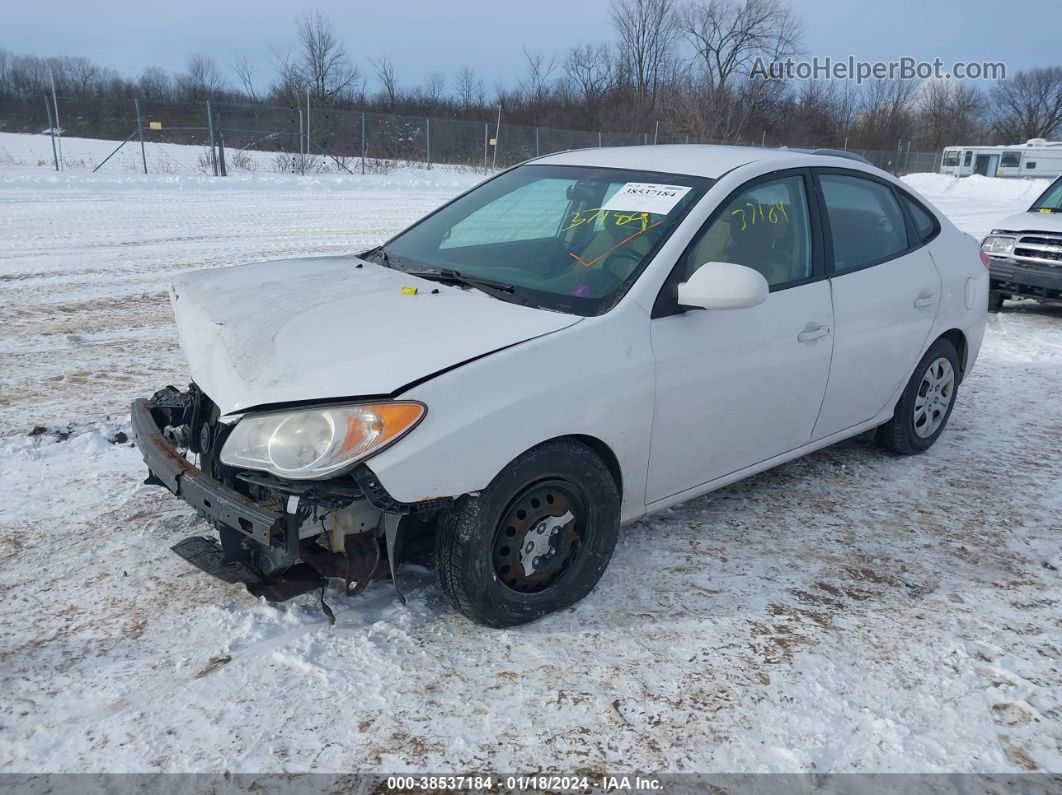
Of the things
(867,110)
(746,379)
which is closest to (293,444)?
(746,379)

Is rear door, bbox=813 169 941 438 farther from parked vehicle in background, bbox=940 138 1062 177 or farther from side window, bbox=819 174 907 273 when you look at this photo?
parked vehicle in background, bbox=940 138 1062 177

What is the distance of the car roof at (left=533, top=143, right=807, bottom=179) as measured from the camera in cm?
378

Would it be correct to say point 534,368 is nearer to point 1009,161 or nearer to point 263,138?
point 263,138

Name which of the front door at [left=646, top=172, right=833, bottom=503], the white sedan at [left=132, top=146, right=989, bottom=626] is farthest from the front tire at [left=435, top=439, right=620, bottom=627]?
the front door at [left=646, top=172, right=833, bottom=503]

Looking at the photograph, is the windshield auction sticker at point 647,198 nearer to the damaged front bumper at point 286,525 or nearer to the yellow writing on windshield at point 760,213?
the yellow writing on windshield at point 760,213

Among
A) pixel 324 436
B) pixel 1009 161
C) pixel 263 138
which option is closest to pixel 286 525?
pixel 324 436

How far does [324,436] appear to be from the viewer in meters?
2.57

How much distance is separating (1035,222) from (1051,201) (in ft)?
2.70

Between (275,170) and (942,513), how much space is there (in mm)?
24743

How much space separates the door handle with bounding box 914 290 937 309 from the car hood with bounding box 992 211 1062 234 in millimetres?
5176

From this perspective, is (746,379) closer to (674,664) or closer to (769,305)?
(769,305)

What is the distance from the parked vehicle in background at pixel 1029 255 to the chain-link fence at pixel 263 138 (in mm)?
20026

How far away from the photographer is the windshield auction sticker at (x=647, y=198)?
3.54m

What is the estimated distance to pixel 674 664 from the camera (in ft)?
9.56
